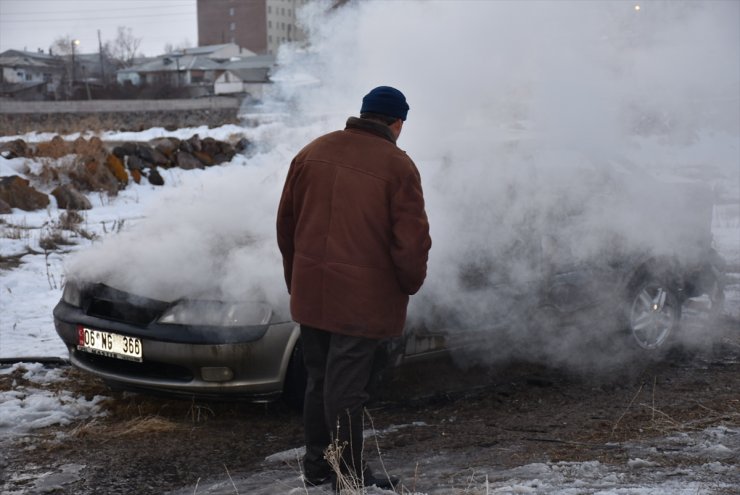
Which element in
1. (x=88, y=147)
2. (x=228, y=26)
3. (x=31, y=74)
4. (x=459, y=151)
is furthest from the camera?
(x=228, y=26)

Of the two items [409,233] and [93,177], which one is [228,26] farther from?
[409,233]

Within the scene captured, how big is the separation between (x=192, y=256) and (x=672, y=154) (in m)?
6.34

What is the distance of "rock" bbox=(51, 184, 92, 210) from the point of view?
14.0 metres

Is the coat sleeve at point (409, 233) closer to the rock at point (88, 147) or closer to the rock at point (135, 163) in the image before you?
the rock at point (88, 147)

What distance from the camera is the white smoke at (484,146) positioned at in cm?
518

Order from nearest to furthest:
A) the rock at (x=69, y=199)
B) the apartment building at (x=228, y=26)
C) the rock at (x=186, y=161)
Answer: the rock at (x=69, y=199)
the rock at (x=186, y=161)
the apartment building at (x=228, y=26)

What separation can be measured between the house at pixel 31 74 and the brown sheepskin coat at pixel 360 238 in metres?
67.9

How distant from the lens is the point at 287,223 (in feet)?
12.1

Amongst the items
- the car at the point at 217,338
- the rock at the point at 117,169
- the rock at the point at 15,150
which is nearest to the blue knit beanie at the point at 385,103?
the car at the point at 217,338

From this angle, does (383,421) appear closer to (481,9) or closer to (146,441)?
(146,441)

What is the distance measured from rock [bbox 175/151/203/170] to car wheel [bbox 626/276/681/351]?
45.7 ft

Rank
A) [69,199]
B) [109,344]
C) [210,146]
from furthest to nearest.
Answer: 1. [210,146]
2. [69,199]
3. [109,344]

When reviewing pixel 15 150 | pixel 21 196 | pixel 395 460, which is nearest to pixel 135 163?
pixel 15 150

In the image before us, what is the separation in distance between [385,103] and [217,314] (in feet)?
5.59
